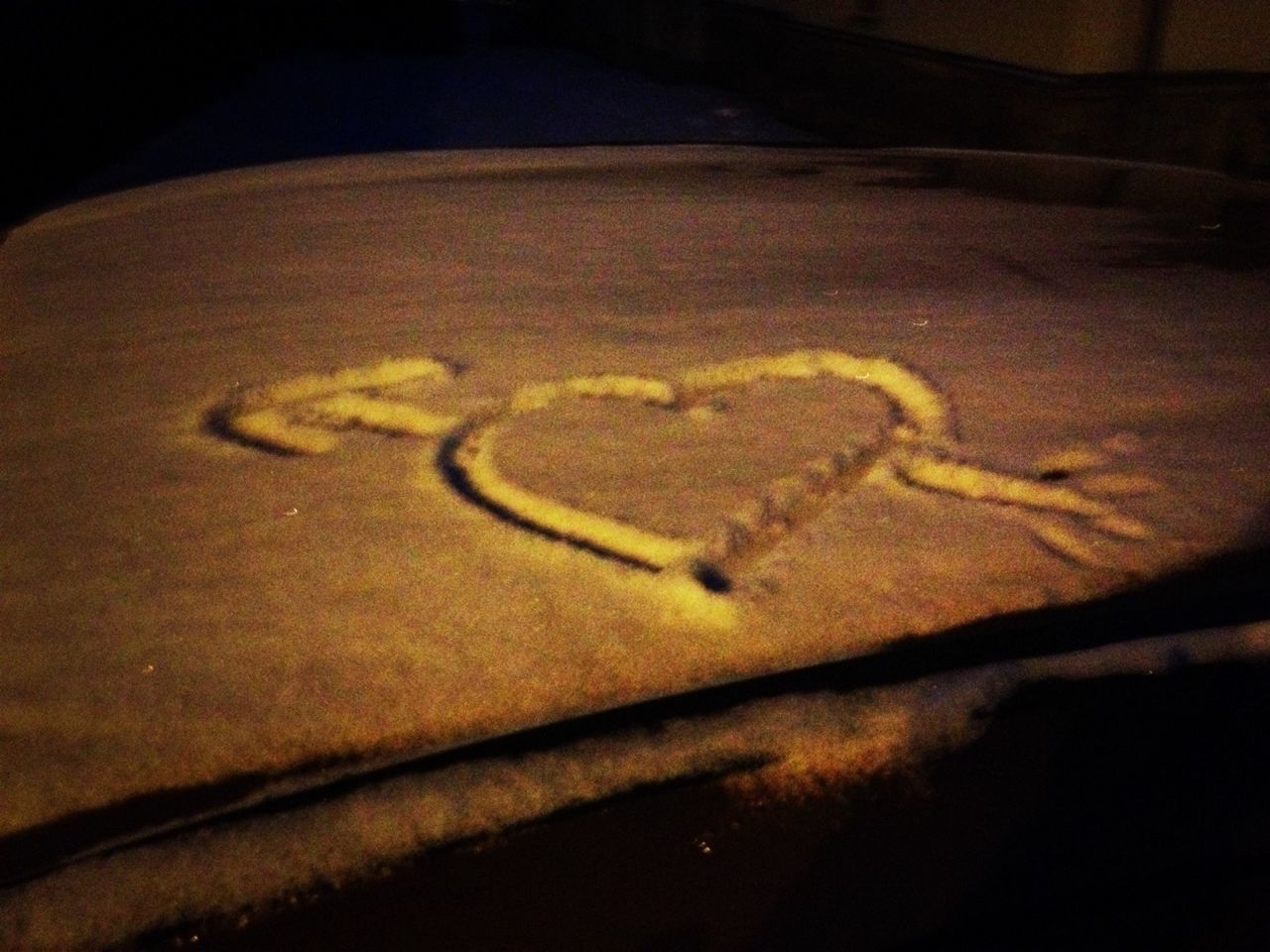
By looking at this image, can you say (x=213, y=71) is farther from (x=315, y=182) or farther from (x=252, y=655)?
(x=252, y=655)

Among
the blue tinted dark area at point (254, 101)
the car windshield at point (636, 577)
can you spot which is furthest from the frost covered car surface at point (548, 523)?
the blue tinted dark area at point (254, 101)

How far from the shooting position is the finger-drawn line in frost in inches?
47.6

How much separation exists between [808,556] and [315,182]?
2.68 meters

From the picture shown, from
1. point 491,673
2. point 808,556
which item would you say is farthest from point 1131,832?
point 491,673

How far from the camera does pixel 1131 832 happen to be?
859 millimetres

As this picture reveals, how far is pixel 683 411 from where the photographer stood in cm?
155

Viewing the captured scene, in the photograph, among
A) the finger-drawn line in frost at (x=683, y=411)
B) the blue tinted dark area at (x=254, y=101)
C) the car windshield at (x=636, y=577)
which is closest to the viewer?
the car windshield at (x=636, y=577)

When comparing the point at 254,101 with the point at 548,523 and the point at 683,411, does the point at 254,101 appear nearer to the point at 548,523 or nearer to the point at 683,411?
the point at 683,411

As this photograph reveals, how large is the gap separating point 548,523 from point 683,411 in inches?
15.8

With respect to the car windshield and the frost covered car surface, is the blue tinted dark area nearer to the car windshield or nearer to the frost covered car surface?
the car windshield

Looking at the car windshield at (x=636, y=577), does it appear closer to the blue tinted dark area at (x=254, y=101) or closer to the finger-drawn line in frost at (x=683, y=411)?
the finger-drawn line in frost at (x=683, y=411)

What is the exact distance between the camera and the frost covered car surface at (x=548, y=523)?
2.93 ft

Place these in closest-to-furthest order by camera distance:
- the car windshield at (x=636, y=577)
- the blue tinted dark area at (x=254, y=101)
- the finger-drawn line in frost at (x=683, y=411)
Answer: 1. the car windshield at (x=636, y=577)
2. the finger-drawn line in frost at (x=683, y=411)
3. the blue tinted dark area at (x=254, y=101)

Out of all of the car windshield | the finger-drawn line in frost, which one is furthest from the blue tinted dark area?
the finger-drawn line in frost
